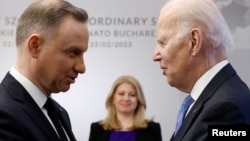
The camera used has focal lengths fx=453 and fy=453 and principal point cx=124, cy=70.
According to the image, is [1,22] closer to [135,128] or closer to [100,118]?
[100,118]

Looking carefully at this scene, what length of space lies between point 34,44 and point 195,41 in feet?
1.83

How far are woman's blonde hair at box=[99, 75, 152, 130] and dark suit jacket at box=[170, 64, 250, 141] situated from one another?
7.90 ft

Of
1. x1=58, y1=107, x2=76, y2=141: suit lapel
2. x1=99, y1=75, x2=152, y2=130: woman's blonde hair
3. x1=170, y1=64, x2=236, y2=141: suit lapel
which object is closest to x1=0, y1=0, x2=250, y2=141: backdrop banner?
x1=99, y1=75, x2=152, y2=130: woman's blonde hair

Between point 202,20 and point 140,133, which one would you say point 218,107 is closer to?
point 202,20

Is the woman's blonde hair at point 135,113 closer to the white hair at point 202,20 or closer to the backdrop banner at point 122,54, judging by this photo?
the backdrop banner at point 122,54

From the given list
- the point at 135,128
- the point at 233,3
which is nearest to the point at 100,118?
the point at 135,128

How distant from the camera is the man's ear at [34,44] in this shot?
155 cm

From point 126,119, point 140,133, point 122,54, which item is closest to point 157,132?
point 140,133

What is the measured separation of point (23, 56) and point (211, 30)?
661 millimetres

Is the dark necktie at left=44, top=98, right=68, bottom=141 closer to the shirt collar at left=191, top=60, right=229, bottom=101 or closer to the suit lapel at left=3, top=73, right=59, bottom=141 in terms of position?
the suit lapel at left=3, top=73, right=59, bottom=141

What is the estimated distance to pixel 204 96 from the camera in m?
1.53

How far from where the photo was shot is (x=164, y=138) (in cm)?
430

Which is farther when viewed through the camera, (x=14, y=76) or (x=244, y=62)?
(x=244, y=62)

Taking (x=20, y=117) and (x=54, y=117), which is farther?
(x=54, y=117)
